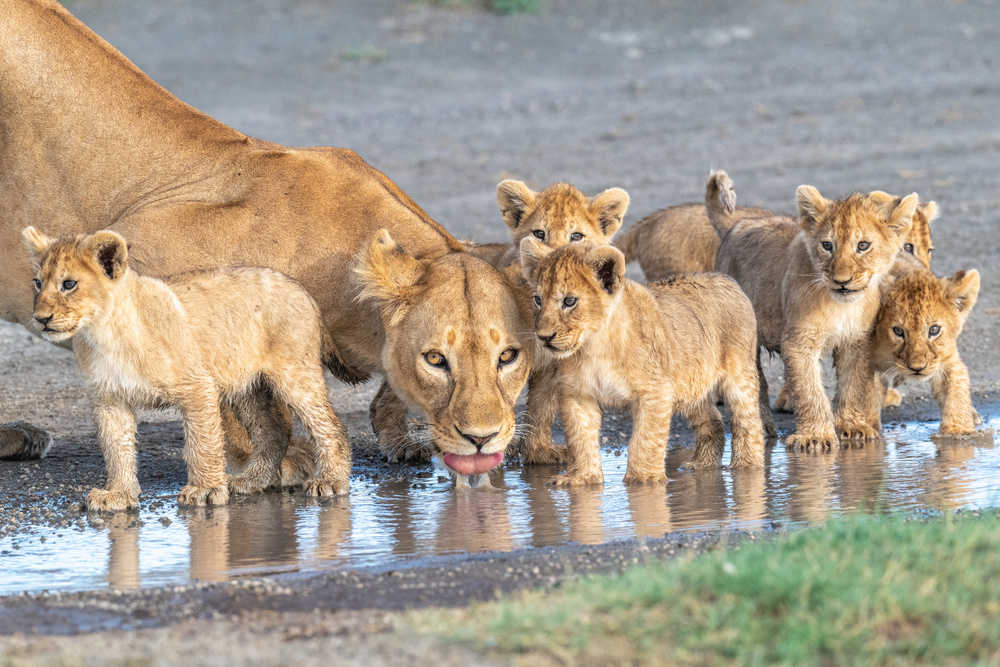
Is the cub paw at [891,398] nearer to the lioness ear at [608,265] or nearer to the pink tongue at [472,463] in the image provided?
the lioness ear at [608,265]

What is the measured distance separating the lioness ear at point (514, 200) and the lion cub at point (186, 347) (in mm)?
1702

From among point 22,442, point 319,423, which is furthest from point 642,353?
point 22,442

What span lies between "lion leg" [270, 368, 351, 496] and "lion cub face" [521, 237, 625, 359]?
117 cm

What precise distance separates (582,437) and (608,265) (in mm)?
882

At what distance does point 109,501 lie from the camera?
6.63m

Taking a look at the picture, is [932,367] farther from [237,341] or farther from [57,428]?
[57,428]

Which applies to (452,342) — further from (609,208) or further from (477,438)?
(609,208)

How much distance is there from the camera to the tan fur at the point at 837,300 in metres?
8.00

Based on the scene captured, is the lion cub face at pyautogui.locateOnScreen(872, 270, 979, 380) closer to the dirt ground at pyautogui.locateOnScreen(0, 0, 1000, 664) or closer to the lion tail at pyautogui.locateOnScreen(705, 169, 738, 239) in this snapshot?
the lion tail at pyautogui.locateOnScreen(705, 169, 738, 239)

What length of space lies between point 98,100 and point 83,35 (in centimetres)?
48

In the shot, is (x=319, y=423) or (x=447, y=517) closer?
(x=447, y=517)

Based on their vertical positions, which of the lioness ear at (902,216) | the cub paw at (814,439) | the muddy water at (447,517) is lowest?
the muddy water at (447,517)

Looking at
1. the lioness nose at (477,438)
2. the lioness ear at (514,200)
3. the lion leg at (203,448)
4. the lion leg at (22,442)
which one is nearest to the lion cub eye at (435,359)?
the lioness nose at (477,438)

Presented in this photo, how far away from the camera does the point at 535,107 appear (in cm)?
1942
